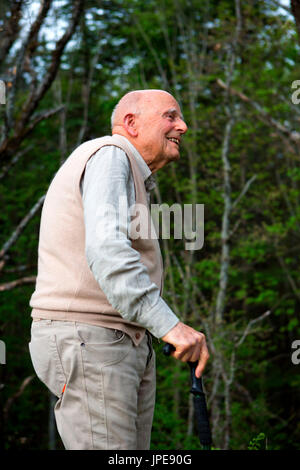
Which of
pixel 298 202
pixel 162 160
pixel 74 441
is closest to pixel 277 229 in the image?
pixel 298 202

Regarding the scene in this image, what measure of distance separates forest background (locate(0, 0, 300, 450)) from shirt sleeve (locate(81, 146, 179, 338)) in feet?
16.0

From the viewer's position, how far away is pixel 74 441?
182cm

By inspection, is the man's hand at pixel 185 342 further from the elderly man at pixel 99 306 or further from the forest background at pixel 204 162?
the forest background at pixel 204 162

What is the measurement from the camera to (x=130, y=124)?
7.36 feet

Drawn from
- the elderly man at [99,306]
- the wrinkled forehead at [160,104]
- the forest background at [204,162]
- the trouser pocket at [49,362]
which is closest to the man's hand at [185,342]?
the elderly man at [99,306]

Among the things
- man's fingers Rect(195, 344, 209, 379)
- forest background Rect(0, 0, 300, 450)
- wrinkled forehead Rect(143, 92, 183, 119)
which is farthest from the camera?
forest background Rect(0, 0, 300, 450)

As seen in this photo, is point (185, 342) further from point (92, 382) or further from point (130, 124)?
point (130, 124)

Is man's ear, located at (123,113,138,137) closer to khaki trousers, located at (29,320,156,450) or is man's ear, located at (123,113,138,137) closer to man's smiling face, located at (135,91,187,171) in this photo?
man's smiling face, located at (135,91,187,171)

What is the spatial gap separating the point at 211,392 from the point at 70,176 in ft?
15.8

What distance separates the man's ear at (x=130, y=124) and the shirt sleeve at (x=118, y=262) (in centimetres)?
46

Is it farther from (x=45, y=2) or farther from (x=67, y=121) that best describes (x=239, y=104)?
(x=45, y=2)

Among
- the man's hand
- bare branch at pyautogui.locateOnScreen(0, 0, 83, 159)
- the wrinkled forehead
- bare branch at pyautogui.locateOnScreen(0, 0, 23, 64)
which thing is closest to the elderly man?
the man's hand

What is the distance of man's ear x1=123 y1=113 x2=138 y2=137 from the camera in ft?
7.30

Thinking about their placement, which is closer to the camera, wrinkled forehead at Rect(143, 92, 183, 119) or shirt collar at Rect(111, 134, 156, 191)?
shirt collar at Rect(111, 134, 156, 191)
